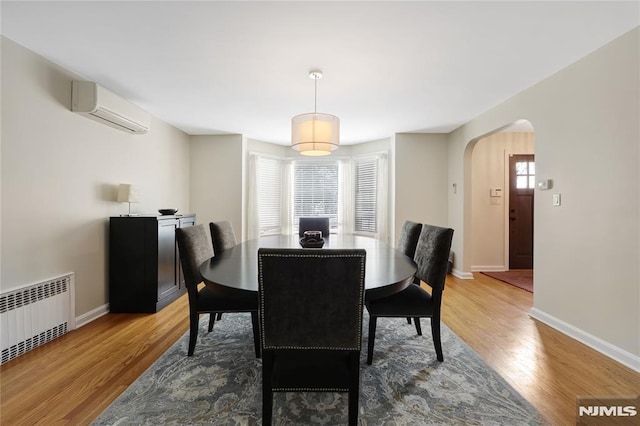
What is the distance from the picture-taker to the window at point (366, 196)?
18.0 feet

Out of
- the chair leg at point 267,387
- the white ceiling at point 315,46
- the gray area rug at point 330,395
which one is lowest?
the gray area rug at point 330,395

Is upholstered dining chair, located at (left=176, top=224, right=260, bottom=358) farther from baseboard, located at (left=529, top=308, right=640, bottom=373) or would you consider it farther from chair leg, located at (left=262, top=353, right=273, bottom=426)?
baseboard, located at (left=529, top=308, right=640, bottom=373)

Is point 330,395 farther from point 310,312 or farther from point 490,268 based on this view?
point 490,268

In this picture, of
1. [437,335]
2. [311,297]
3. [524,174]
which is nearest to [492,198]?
[524,174]

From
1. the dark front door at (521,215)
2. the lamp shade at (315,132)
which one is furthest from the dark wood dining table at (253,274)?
the dark front door at (521,215)

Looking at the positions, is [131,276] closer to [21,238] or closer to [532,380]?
[21,238]

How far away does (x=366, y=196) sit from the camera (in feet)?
18.3

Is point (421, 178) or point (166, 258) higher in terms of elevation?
point (421, 178)

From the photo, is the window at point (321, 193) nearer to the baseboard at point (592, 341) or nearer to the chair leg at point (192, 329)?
the baseboard at point (592, 341)

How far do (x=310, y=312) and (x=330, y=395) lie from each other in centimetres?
78

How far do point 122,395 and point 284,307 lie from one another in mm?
1284

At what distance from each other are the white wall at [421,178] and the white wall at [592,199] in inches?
71.0

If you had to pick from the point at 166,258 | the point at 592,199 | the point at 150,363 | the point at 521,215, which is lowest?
the point at 150,363

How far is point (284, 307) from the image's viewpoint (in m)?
1.31
